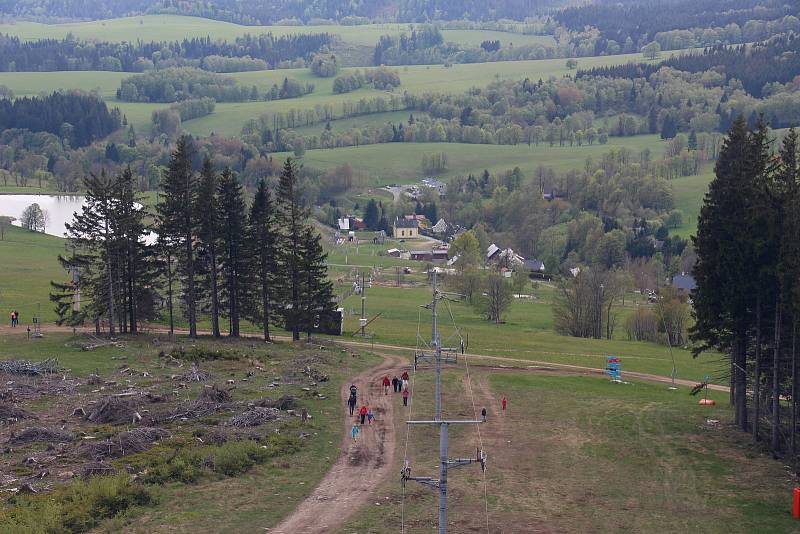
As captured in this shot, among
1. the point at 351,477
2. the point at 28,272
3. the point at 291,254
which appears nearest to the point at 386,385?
the point at 351,477

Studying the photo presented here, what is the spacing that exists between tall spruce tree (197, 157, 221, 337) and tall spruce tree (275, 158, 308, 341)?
4.47 meters

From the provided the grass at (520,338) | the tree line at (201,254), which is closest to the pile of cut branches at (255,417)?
the tree line at (201,254)

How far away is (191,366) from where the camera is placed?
58.2 meters

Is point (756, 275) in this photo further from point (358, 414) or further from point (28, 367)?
point (28, 367)

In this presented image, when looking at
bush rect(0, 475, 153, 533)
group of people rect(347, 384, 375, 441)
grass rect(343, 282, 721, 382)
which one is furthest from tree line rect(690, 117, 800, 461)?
bush rect(0, 475, 153, 533)

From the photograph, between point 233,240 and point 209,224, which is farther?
point 233,240

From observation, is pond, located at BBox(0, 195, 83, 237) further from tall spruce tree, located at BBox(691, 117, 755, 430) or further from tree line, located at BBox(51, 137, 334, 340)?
tall spruce tree, located at BBox(691, 117, 755, 430)

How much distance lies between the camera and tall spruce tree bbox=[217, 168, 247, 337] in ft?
231

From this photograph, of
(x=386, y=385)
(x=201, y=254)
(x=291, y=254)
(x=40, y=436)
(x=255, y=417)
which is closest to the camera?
(x=40, y=436)

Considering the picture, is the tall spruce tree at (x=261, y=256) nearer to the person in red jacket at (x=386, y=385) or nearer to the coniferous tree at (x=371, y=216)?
the person in red jacket at (x=386, y=385)

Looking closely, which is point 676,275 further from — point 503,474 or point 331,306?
point 503,474

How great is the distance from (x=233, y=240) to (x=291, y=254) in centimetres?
425

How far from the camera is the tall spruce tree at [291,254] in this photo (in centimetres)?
7069

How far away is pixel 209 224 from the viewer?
229 feet
